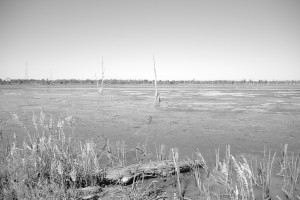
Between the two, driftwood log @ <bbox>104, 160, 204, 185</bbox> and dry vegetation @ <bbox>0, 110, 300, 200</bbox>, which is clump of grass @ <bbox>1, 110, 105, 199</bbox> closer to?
dry vegetation @ <bbox>0, 110, 300, 200</bbox>

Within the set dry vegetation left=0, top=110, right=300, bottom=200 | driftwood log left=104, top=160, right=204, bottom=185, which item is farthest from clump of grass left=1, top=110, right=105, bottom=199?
driftwood log left=104, top=160, right=204, bottom=185

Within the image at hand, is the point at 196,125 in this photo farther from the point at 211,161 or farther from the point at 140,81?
the point at 140,81

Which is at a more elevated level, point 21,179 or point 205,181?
point 21,179

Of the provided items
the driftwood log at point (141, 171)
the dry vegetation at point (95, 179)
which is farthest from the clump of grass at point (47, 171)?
the driftwood log at point (141, 171)

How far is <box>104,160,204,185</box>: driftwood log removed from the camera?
4.04 m

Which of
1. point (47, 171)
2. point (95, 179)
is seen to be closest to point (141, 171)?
point (95, 179)

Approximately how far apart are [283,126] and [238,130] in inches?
88.5

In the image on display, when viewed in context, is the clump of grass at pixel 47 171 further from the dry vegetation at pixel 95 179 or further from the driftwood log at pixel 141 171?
the driftwood log at pixel 141 171

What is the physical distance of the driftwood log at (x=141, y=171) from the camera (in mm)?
4041

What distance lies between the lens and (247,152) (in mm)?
6047

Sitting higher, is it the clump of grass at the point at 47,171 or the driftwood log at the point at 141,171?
the clump of grass at the point at 47,171

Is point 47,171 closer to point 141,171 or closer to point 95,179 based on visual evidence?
point 95,179

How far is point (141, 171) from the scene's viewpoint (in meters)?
4.28

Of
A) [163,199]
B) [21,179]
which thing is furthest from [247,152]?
Result: [21,179]
